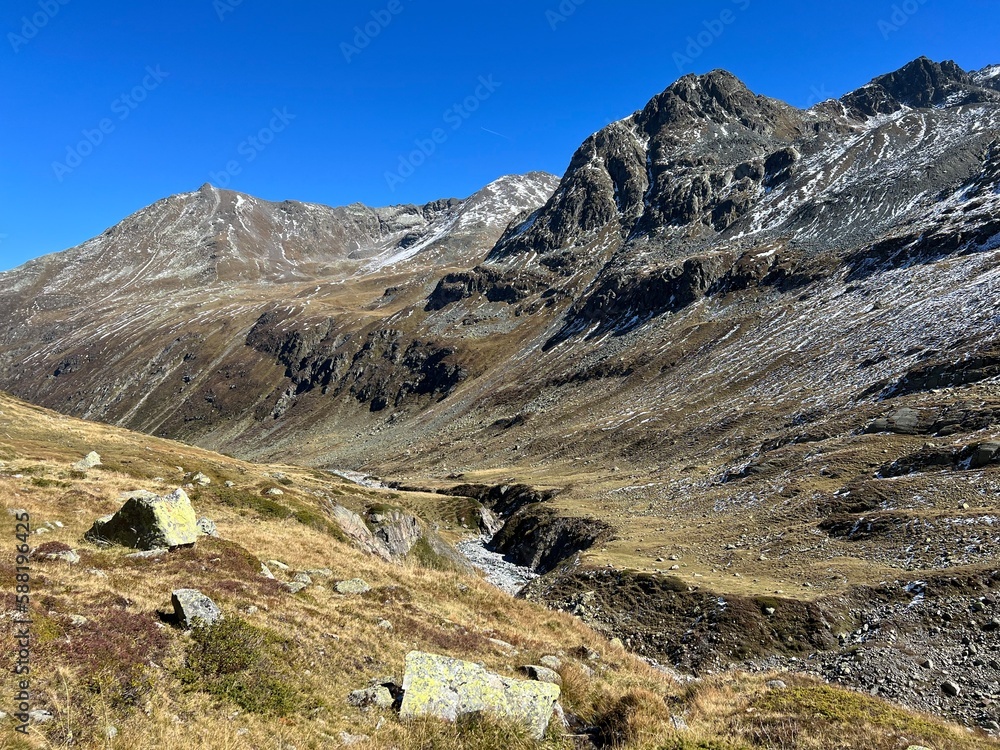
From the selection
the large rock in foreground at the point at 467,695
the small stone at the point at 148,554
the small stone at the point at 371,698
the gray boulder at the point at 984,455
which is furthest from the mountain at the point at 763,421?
the small stone at the point at 148,554

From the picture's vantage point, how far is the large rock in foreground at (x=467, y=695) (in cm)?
1138

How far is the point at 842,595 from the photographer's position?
78.4 ft

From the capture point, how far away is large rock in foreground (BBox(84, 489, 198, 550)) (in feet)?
65.0

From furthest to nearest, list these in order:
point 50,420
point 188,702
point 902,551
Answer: point 50,420 < point 902,551 < point 188,702

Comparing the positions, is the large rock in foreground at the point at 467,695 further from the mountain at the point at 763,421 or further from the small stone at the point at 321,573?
the mountain at the point at 763,421

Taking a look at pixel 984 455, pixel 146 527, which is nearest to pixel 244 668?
pixel 146 527

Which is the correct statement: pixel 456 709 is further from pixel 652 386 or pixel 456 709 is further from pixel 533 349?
pixel 533 349

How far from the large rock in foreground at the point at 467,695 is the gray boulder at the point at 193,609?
5462mm

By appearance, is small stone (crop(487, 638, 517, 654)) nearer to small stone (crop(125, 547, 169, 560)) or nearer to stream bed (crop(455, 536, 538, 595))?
small stone (crop(125, 547, 169, 560))

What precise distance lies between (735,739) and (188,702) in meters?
11.4

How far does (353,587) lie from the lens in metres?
20.8

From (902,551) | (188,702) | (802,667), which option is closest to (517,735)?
(188,702)

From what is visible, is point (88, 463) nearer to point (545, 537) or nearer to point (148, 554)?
point (148, 554)

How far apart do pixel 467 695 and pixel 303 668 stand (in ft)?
14.2
